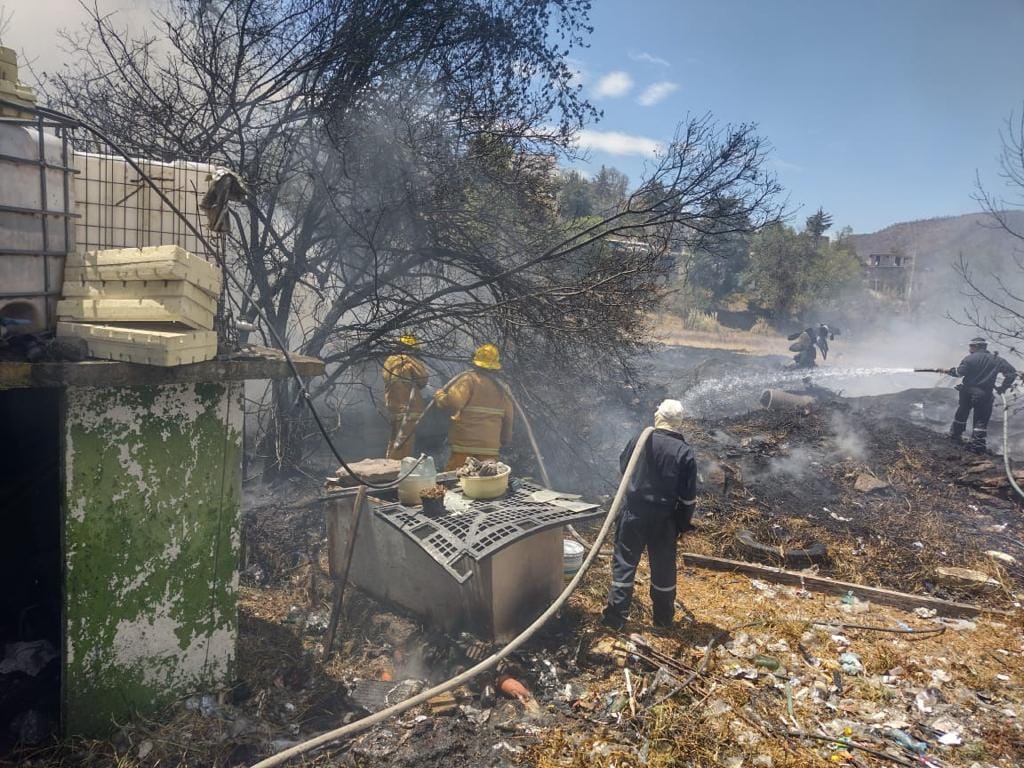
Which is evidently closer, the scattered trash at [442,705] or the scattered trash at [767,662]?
the scattered trash at [442,705]

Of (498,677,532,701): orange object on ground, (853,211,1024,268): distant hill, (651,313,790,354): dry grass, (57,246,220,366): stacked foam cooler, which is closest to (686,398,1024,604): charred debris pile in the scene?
(498,677,532,701): orange object on ground

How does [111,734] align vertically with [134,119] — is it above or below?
below

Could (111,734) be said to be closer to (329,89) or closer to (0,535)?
(0,535)

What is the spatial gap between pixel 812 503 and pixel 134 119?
369 inches

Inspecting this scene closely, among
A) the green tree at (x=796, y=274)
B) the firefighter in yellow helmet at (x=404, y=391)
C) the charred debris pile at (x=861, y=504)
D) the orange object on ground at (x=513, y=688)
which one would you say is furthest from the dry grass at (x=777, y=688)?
the green tree at (x=796, y=274)

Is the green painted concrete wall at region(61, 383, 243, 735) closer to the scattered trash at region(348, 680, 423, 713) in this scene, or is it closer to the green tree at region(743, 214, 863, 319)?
the scattered trash at region(348, 680, 423, 713)

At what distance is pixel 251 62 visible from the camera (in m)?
6.71

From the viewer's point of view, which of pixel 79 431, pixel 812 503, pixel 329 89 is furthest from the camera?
pixel 812 503

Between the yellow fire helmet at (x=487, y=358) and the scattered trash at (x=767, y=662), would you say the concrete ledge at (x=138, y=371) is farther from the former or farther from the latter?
the scattered trash at (x=767, y=662)

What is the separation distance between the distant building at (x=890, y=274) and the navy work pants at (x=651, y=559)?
43673mm

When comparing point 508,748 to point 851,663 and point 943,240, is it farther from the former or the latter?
point 943,240

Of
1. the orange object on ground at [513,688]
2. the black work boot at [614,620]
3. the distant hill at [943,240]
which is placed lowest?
the orange object on ground at [513,688]

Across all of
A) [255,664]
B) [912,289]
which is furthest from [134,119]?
[912,289]

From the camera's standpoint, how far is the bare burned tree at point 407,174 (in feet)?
21.2
